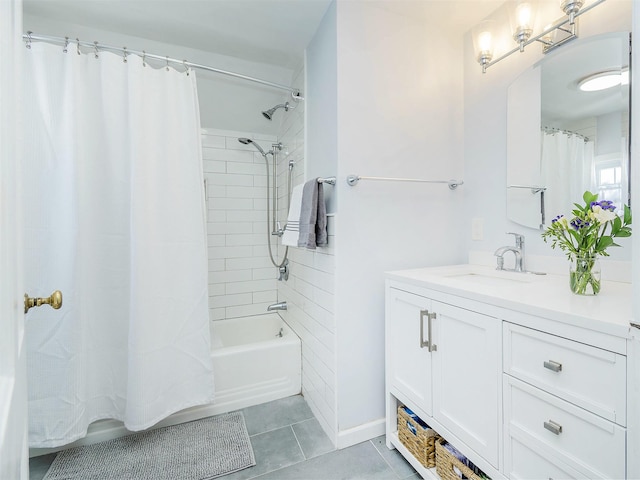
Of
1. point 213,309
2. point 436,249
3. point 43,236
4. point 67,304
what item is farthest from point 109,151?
point 436,249

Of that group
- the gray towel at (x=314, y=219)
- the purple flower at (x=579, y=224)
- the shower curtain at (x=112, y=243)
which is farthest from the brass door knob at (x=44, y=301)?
the purple flower at (x=579, y=224)

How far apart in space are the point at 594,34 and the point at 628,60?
0.20 meters

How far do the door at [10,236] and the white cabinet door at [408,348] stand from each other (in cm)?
130

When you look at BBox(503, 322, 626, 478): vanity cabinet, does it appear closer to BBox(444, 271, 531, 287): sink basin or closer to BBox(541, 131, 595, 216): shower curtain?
BBox(444, 271, 531, 287): sink basin

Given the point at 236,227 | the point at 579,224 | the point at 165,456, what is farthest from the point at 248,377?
the point at 579,224

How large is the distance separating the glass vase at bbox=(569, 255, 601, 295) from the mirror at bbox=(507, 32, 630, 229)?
422mm

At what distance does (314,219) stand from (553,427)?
1.24 metres

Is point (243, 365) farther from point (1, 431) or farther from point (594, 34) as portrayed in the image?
point (594, 34)

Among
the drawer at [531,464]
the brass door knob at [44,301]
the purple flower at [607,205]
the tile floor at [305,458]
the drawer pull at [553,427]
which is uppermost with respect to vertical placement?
the purple flower at [607,205]

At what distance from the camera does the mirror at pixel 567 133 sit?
1.23m

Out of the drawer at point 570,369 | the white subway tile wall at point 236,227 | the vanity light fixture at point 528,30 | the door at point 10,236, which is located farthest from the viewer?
the white subway tile wall at point 236,227

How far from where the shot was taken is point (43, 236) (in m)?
1.48

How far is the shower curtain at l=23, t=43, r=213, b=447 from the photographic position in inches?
58.2

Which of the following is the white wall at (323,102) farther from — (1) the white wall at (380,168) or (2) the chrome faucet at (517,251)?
(2) the chrome faucet at (517,251)
